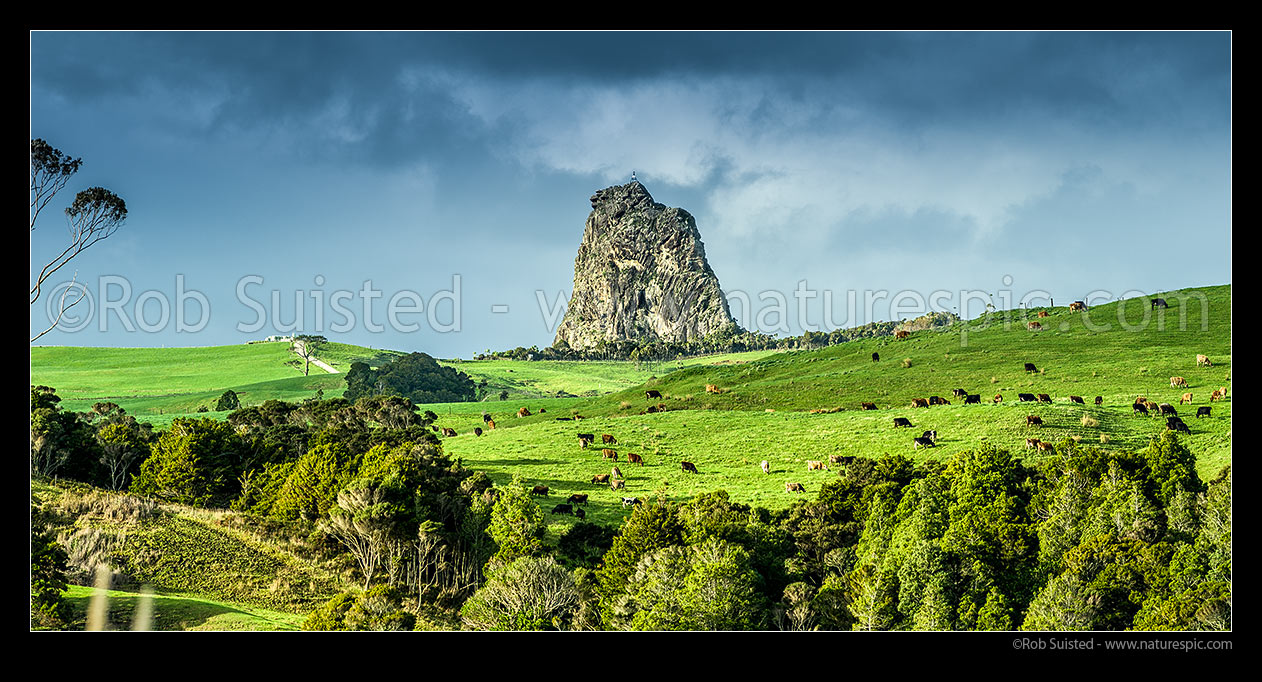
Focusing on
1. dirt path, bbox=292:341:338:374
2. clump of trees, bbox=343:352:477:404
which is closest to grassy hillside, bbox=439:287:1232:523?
clump of trees, bbox=343:352:477:404

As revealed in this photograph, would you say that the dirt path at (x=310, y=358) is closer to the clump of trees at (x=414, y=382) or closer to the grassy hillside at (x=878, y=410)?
the clump of trees at (x=414, y=382)

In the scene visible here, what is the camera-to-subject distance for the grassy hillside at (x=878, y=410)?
63125 mm

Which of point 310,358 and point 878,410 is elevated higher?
point 310,358

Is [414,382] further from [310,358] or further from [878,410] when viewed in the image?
[878,410]

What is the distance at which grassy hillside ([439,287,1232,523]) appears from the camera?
207 feet

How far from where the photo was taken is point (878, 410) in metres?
81.8

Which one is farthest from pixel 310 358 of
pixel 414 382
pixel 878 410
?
pixel 878 410

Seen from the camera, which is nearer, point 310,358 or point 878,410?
point 878,410

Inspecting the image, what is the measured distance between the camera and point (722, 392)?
4028 inches

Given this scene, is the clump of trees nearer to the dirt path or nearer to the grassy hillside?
the dirt path

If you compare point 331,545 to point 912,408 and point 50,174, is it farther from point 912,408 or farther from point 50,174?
point 912,408
